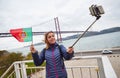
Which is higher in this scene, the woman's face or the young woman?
the woman's face

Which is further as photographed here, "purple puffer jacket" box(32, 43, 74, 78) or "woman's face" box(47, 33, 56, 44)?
"woman's face" box(47, 33, 56, 44)

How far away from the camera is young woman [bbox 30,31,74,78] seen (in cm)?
233

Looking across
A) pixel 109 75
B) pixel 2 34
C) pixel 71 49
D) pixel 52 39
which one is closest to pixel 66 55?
pixel 71 49

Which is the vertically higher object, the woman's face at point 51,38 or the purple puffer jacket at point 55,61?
the woman's face at point 51,38

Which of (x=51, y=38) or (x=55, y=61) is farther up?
(x=51, y=38)

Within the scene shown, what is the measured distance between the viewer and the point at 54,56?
2373mm

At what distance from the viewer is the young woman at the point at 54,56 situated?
2.33 metres

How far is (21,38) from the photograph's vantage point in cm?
265

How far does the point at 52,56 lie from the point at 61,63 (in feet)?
0.44

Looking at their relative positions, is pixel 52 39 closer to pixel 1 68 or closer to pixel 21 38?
pixel 21 38

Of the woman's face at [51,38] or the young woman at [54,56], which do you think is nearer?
the young woman at [54,56]

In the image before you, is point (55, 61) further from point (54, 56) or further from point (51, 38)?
point (51, 38)

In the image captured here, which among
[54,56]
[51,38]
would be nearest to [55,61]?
[54,56]

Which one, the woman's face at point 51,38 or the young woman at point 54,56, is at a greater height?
the woman's face at point 51,38
